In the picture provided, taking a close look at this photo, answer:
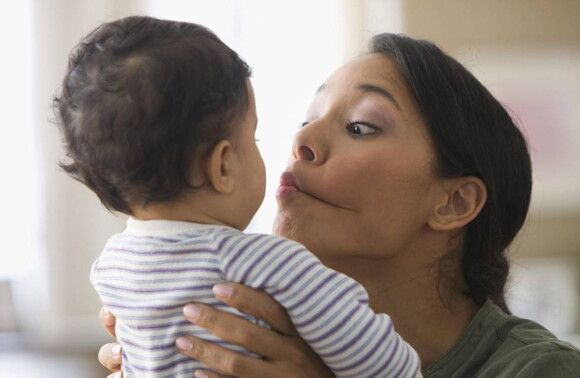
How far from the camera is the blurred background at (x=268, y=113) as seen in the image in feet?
12.7

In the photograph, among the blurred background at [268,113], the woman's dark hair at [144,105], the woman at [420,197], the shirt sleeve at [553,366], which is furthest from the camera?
the blurred background at [268,113]

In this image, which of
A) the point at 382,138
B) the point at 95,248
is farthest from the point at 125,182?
the point at 95,248

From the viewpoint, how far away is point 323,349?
114 cm

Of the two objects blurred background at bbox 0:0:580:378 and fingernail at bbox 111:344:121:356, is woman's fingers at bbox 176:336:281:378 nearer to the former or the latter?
fingernail at bbox 111:344:121:356

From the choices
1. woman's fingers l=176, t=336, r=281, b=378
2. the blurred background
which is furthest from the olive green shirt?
the blurred background

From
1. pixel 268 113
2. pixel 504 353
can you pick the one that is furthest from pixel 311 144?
pixel 268 113

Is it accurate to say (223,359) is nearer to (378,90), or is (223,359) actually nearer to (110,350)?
(110,350)

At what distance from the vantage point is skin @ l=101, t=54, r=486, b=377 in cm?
160

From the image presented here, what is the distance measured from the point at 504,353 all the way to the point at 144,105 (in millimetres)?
817

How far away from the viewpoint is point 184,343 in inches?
43.3

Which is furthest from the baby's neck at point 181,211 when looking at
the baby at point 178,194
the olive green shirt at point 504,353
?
the olive green shirt at point 504,353

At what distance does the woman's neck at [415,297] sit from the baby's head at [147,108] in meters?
0.62

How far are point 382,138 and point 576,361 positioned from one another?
537mm

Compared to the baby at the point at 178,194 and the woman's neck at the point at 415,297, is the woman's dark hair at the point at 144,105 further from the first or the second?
the woman's neck at the point at 415,297
